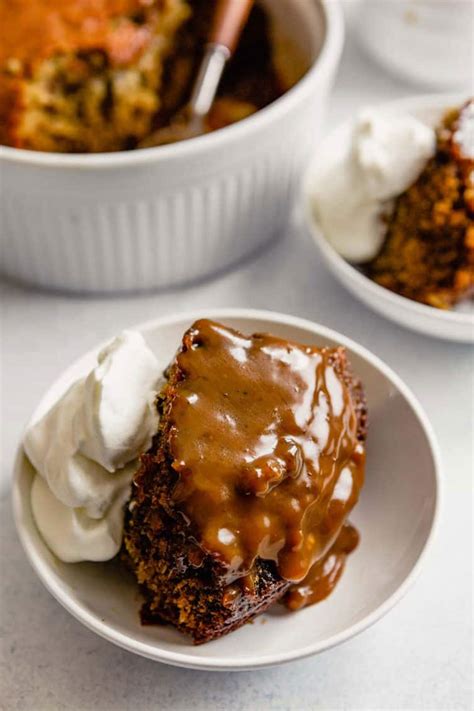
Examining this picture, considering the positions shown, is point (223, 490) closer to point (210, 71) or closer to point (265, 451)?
point (265, 451)

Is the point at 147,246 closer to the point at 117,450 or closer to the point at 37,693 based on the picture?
the point at 117,450

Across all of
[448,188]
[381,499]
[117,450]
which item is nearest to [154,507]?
[117,450]

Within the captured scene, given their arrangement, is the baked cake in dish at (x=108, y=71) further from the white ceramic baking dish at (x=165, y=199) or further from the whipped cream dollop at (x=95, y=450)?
the whipped cream dollop at (x=95, y=450)

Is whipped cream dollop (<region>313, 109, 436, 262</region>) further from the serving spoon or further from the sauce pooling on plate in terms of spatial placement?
the sauce pooling on plate

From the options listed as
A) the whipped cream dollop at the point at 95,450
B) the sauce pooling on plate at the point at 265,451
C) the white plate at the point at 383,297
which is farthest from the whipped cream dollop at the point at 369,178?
the whipped cream dollop at the point at 95,450

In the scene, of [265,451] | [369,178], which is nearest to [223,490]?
[265,451]
